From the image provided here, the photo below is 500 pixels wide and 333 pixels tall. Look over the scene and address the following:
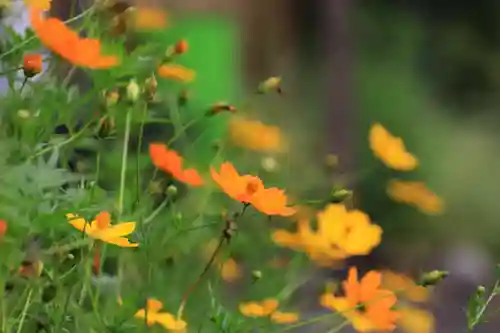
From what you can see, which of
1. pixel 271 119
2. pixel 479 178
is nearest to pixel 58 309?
→ pixel 271 119

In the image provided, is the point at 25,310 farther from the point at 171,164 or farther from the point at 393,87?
the point at 393,87

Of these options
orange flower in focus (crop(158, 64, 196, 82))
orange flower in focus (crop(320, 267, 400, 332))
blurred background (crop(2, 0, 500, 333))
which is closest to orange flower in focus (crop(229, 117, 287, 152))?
orange flower in focus (crop(158, 64, 196, 82))

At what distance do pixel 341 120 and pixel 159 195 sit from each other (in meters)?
1.31

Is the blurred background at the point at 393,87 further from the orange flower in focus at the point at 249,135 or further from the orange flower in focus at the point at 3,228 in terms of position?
the orange flower in focus at the point at 3,228

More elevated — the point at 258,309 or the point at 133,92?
the point at 133,92

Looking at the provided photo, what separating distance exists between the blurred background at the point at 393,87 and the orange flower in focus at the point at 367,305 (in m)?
0.90

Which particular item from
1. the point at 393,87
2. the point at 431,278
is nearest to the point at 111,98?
the point at 431,278

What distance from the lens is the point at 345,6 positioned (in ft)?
6.44

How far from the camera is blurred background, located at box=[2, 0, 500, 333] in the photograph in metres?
1.76

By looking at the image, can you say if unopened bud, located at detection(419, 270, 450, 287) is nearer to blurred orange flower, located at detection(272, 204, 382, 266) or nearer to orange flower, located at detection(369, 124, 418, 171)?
blurred orange flower, located at detection(272, 204, 382, 266)

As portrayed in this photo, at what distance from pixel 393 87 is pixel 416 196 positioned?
1.44 metres

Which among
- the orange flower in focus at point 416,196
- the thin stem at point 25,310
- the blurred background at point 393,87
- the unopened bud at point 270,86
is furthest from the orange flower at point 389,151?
the blurred background at point 393,87

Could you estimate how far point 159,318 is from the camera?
0.56 meters

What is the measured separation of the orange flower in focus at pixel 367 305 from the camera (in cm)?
61
